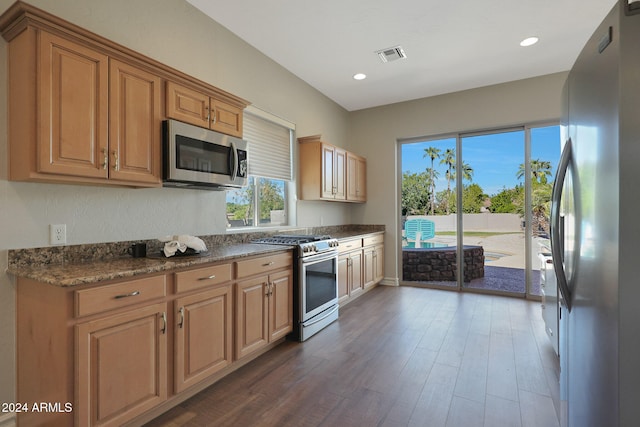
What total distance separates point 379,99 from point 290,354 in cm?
417

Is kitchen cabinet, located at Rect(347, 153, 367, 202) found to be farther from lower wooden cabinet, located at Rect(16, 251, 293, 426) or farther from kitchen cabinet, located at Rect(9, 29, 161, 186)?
kitchen cabinet, located at Rect(9, 29, 161, 186)

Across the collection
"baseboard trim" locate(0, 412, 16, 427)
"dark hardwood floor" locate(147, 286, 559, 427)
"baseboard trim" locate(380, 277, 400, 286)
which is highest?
"baseboard trim" locate(0, 412, 16, 427)

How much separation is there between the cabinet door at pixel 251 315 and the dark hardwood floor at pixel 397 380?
0.20 metres

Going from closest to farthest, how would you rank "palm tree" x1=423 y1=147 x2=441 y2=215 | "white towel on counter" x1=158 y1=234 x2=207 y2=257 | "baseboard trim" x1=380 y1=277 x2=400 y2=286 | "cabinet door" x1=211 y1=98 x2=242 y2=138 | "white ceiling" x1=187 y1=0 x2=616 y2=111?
"white towel on counter" x1=158 y1=234 x2=207 y2=257, "cabinet door" x1=211 y1=98 x2=242 y2=138, "white ceiling" x1=187 y1=0 x2=616 y2=111, "palm tree" x1=423 y1=147 x2=441 y2=215, "baseboard trim" x1=380 y1=277 x2=400 y2=286

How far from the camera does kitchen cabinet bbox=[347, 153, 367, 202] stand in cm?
502

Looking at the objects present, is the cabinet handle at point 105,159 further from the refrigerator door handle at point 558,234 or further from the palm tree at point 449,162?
the palm tree at point 449,162

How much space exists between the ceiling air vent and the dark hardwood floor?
3109 mm

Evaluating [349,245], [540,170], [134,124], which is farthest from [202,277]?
[540,170]

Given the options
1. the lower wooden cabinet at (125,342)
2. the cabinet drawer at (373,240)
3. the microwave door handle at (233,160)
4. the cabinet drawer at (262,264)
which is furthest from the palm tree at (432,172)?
the lower wooden cabinet at (125,342)

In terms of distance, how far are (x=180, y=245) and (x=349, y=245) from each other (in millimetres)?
2438

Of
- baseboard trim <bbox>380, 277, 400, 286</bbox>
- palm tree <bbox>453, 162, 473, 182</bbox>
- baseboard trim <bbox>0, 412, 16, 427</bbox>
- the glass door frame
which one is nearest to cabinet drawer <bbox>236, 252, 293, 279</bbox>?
baseboard trim <bbox>0, 412, 16, 427</bbox>

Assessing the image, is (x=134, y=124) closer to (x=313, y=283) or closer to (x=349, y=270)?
(x=313, y=283)

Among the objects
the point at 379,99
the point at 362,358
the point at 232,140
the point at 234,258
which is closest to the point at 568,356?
the point at 362,358

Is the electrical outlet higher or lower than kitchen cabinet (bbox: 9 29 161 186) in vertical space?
lower
